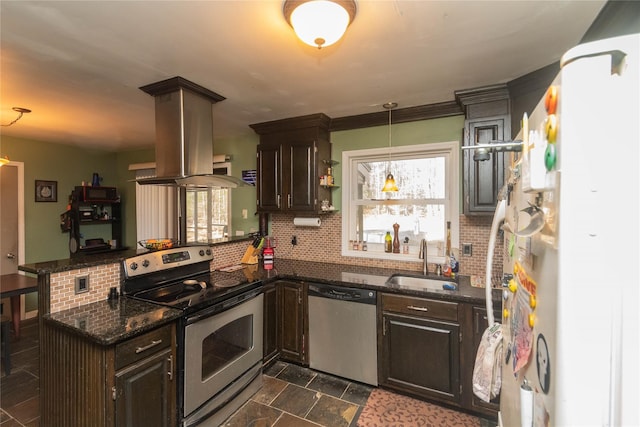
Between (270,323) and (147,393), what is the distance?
1.14 metres

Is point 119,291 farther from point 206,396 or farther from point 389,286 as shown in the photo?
point 389,286

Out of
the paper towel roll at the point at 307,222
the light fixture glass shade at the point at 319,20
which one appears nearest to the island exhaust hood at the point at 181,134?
the paper towel roll at the point at 307,222

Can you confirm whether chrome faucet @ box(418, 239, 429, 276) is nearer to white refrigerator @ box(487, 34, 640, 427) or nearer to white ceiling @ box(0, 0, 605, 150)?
white ceiling @ box(0, 0, 605, 150)

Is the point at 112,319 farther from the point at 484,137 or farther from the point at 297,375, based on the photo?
the point at 484,137

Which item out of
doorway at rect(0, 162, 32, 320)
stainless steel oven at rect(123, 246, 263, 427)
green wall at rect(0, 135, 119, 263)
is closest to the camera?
stainless steel oven at rect(123, 246, 263, 427)

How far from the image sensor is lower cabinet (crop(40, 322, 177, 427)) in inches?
56.4

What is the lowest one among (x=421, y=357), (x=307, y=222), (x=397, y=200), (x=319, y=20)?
(x=421, y=357)

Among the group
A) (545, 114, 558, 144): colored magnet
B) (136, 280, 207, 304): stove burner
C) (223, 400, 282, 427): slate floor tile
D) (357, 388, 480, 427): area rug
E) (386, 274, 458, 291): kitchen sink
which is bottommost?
(223, 400, 282, 427): slate floor tile

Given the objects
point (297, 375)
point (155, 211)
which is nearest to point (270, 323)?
point (297, 375)

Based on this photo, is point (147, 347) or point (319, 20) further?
point (147, 347)

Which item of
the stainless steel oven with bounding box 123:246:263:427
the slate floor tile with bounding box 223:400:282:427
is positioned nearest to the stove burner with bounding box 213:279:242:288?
the stainless steel oven with bounding box 123:246:263:427

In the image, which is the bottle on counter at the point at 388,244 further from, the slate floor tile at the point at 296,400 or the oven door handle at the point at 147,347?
the oven door handle at the point at 147,347

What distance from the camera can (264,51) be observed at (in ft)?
5.67

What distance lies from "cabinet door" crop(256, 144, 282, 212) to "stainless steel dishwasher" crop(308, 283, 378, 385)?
3.43ft
